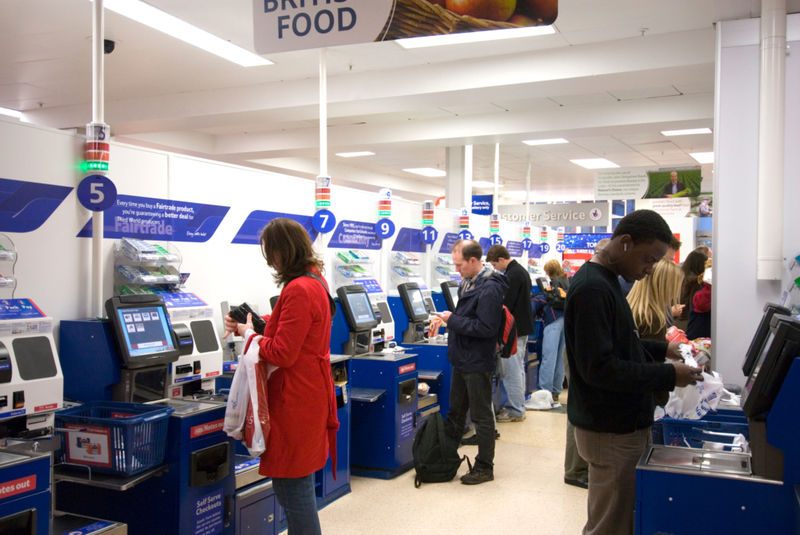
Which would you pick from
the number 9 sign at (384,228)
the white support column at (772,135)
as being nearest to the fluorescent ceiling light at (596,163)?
the number 9 sign at (384,228)

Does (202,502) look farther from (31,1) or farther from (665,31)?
(665,31)

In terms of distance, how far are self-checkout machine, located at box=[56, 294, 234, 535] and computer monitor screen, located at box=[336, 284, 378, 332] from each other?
167cm

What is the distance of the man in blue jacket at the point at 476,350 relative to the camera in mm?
4250

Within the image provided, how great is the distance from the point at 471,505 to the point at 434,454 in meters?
0.48

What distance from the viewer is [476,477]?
446cm

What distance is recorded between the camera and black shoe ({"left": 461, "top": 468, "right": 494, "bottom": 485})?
445cm

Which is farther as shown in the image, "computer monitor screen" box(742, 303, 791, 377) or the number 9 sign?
the number 9 sign

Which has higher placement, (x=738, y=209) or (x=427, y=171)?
(x=427, y=171)

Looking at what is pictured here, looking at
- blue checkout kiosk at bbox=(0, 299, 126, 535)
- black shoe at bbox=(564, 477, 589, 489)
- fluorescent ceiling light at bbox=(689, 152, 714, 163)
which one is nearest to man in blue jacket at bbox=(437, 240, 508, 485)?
black shoe at bbox=(564, 477, 589, 489)

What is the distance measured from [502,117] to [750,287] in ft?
15.2

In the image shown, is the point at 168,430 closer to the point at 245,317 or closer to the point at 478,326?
the point at 245,317

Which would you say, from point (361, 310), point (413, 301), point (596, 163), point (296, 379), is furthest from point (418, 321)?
point (596, 163)

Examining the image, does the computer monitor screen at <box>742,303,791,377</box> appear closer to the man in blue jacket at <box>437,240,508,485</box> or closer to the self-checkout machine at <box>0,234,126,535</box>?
the man in blue jacket at <box>437,240,508,485</box>

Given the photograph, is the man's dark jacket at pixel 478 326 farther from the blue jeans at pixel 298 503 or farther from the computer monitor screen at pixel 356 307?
the blue jeans at pixel 298 503
